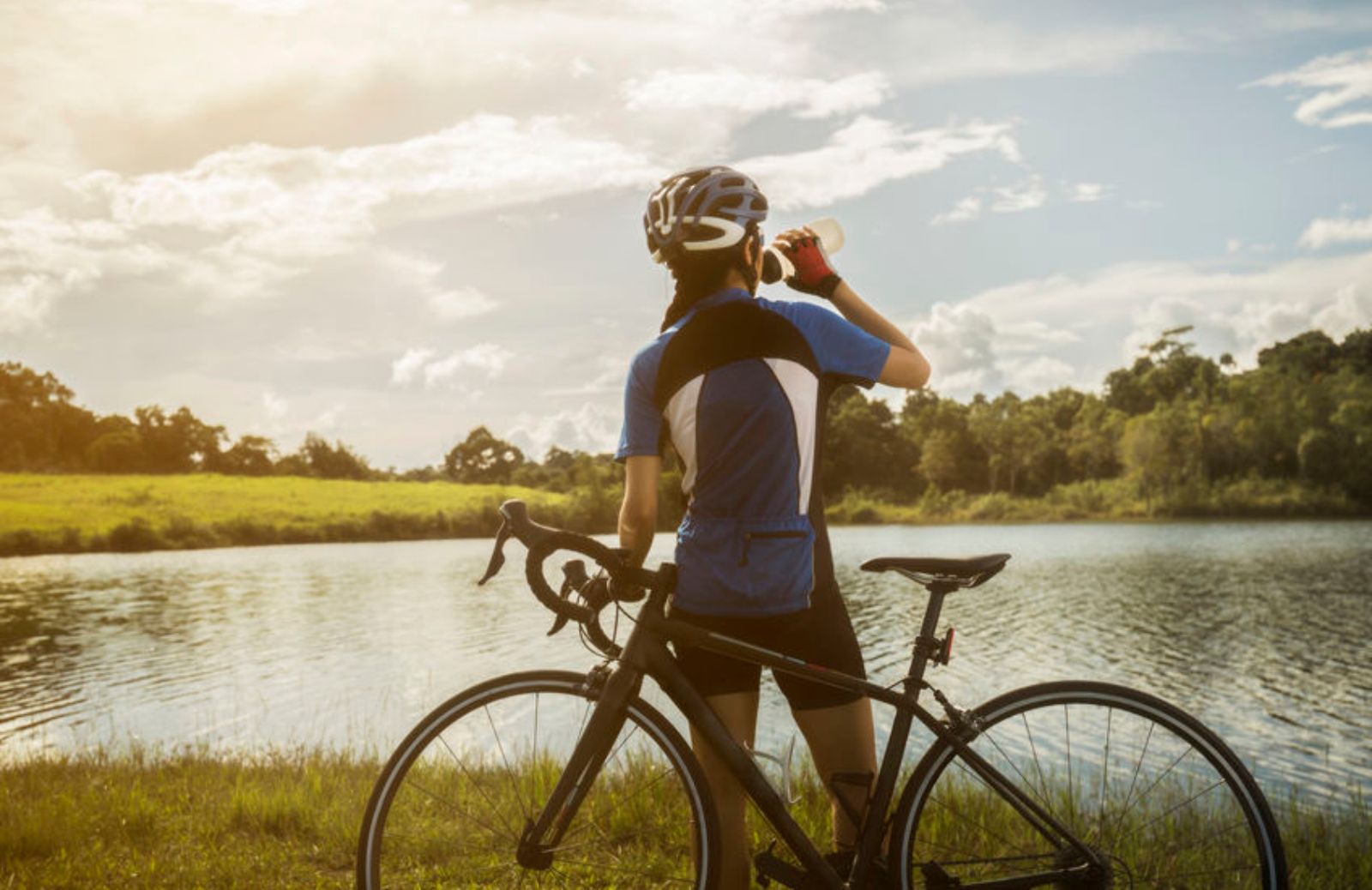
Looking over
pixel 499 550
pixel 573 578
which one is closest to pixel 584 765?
pixel 573 578

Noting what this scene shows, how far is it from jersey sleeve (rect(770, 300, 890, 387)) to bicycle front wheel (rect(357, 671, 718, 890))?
943 millimetres

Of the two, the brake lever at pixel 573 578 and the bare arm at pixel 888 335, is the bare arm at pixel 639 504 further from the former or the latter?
the bare arm at pixel 888 335

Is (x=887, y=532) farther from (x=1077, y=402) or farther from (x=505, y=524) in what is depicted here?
(x=505, y=524)

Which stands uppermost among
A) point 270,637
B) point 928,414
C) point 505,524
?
point 928,414

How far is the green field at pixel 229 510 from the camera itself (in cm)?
5247

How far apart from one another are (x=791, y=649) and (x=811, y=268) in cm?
93

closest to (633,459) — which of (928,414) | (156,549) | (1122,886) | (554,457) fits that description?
(1122,886)

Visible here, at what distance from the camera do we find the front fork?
269cm

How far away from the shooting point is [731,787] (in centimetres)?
278

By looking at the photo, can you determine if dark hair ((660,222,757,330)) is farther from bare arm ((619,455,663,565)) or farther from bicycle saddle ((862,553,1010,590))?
bicycle saddle ((862,553,1010,590))

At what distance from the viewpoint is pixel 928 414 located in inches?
3595

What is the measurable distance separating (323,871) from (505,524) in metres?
2.58

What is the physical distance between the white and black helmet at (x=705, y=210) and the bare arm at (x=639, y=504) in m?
0.52

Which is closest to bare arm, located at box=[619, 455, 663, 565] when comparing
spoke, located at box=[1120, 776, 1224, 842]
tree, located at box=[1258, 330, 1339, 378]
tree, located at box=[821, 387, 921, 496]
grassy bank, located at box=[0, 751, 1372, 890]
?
spoke, located at box=[1120, 776, 1224, 842]
